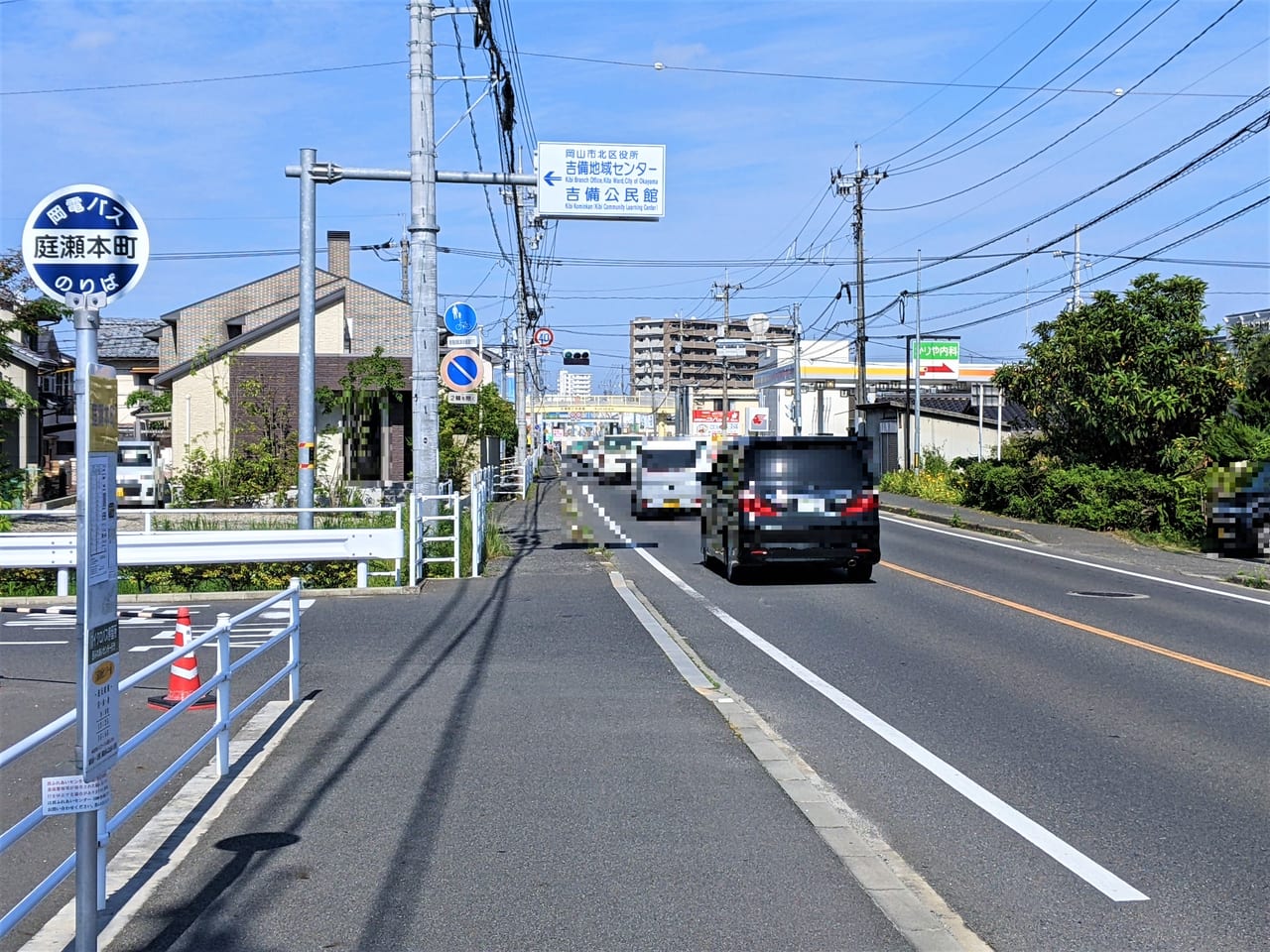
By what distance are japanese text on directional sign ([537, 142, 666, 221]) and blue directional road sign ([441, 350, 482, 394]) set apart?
8.01 ft

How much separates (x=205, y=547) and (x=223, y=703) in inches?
371

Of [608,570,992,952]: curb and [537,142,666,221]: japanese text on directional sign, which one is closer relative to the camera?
[608,570,992,952]: curb

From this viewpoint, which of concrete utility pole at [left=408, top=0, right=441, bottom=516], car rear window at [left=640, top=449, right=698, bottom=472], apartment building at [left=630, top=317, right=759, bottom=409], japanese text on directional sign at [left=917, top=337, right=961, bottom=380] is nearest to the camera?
concrete utility pole at [left=408, top=0, right=441, bottom=516]

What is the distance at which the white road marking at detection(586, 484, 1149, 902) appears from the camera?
17.4ft

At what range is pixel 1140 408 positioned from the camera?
2592 cm

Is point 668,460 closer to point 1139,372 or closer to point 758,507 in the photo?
point 1139,372

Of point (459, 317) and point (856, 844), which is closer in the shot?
point (856, 844)

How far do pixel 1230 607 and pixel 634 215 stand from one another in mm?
9844

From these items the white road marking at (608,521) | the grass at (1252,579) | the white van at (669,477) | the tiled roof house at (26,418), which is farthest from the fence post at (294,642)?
the tiled roof house at (26,418)

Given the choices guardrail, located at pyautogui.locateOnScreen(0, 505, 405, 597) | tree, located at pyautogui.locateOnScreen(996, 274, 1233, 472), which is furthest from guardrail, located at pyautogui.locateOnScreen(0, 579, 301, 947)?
tree, located at pyautogui.locateOnScreen(996, 274, 1233, 472)

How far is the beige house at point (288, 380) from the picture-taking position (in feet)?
116

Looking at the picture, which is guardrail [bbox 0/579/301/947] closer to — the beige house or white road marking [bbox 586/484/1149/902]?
white road marking [bbox 586/484/1149/902]

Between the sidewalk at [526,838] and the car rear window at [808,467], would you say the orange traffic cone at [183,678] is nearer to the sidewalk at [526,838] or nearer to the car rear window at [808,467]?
the sidewalk at [526,838]

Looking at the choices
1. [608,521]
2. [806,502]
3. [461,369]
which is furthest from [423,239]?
[608,521]
